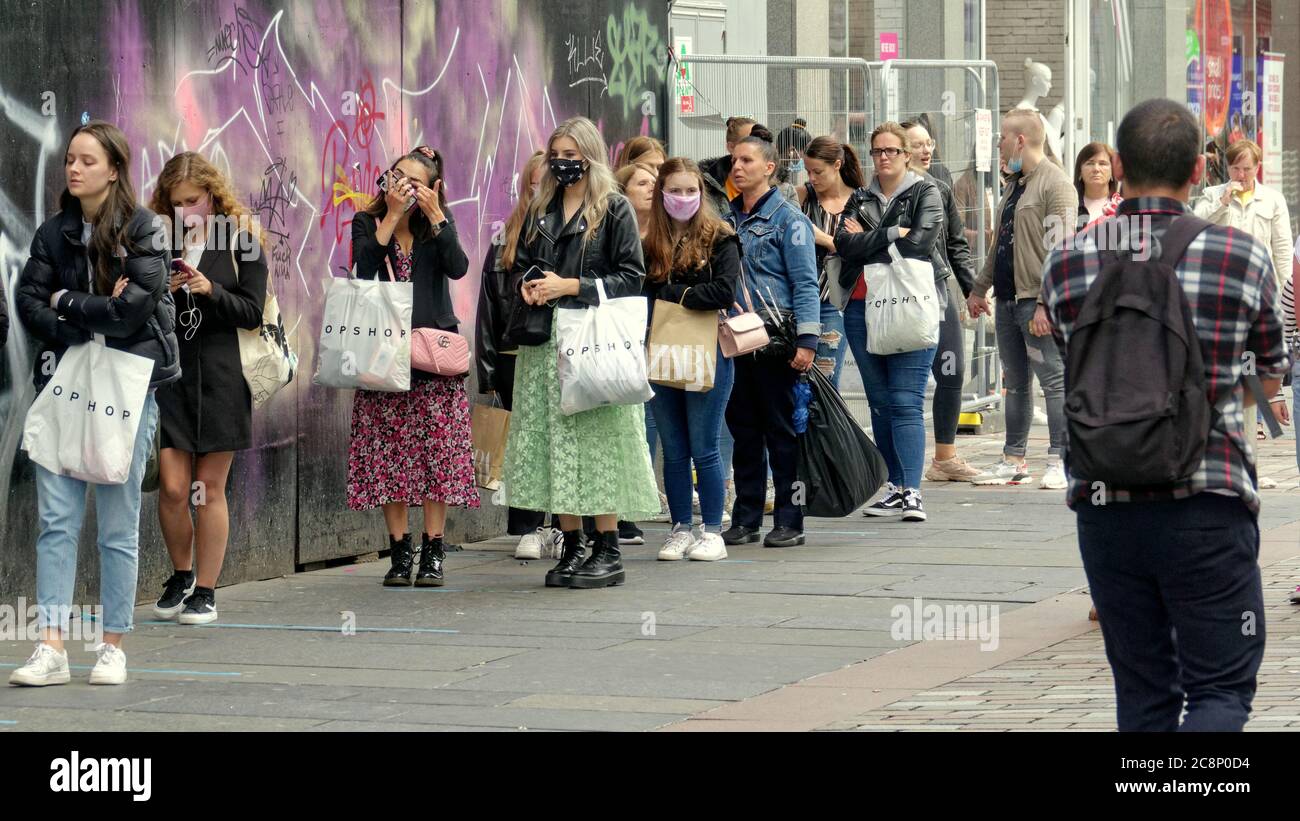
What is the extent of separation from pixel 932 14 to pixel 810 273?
11980 millimetres

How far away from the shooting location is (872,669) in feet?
23.7

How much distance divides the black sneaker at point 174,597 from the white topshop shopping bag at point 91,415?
143cm

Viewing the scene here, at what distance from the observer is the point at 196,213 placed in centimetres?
822

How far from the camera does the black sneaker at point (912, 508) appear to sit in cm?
1138

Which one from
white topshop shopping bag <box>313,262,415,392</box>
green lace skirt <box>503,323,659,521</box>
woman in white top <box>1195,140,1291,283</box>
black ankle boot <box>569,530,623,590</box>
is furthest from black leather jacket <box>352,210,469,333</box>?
woman in white top <box>1195,140,1291,283</box>

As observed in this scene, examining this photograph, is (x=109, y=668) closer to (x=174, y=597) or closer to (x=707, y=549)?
(x=174, y=597)

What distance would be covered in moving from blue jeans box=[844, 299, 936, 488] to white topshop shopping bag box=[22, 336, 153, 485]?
5278 millimetres

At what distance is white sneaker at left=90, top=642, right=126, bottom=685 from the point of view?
23.0ft

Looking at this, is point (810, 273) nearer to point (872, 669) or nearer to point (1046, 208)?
point (1046, 208)

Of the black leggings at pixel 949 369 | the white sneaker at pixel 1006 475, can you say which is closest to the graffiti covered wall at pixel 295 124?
the black leggings at pixel 949 369

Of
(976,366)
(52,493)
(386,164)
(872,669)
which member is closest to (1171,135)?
(872,669)

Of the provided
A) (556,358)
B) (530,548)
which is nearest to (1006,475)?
(530,548)

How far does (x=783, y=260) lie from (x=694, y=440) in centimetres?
102
